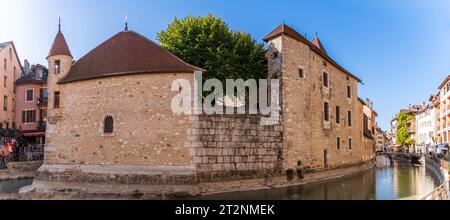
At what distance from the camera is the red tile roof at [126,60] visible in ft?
57.0

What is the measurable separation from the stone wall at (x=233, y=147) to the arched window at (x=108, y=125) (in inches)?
157

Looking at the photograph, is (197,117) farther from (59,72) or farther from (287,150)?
(59,72)

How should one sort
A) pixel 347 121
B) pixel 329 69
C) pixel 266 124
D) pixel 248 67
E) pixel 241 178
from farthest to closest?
1. pixel 347 121
2. pixel 329 69
3. pixel 248 67
4. pixel 266 124
5. pixel 241 178

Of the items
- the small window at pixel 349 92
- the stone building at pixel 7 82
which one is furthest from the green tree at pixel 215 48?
the stone building at pixel 7 82

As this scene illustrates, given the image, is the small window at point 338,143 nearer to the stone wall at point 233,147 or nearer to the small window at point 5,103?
the stone wall at point 233,147

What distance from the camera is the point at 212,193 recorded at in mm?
16875

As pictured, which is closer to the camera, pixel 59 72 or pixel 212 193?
pixel 212 193

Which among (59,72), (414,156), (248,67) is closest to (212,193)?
(248,67)

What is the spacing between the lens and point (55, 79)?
19.2 m

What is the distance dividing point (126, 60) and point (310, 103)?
11602 mm

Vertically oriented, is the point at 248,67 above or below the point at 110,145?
above

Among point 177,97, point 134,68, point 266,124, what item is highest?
point 134,68

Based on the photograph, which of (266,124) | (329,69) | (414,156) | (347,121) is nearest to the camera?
(266,124)

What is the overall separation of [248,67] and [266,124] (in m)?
4.48
